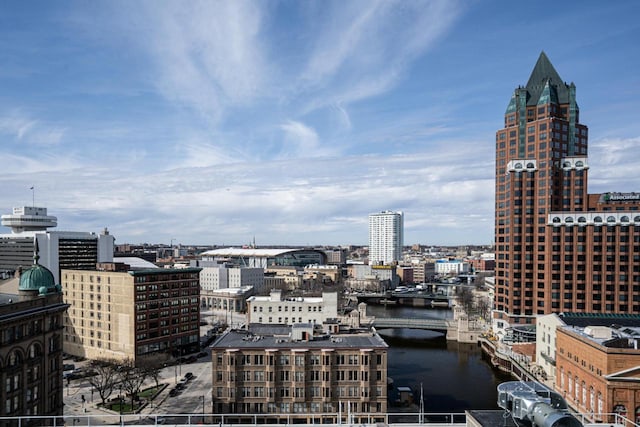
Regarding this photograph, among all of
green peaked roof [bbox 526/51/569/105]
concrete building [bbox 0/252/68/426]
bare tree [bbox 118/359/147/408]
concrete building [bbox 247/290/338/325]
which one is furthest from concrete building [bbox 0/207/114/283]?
green peaked roof [bbox 526/51/569/105]

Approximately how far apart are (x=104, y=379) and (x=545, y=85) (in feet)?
405

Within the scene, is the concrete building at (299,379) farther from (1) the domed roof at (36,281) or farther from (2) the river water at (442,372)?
(1) the domed roof at (36,281)

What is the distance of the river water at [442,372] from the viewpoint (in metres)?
81.9

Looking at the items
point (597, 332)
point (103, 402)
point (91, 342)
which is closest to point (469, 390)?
point (597, 332)

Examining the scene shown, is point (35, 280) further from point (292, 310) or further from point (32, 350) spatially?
point (292, 310)

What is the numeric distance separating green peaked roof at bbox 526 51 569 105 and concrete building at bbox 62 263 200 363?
324 ft

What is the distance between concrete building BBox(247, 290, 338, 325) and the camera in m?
105

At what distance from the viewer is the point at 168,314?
10706cm

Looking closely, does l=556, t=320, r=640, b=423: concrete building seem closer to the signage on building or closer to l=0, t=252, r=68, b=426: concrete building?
the signage on building

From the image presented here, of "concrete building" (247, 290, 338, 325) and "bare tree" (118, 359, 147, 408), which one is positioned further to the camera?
"concrete building" (247, 290, 338, 325)

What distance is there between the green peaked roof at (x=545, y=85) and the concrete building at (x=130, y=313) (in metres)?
98.7

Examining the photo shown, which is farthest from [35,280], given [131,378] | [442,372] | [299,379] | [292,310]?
[442,372]

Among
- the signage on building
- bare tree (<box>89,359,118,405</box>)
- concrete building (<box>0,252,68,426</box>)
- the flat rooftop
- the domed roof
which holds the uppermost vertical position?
the signage on building

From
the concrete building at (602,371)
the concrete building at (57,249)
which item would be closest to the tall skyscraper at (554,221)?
the concrete building at (602,371)
